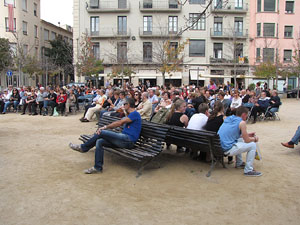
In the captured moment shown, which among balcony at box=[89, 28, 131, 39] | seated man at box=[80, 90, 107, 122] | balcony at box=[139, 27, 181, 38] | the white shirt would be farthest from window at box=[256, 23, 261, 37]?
the white shirt

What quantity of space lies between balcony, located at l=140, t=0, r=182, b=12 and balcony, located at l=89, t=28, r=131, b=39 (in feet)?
11.9

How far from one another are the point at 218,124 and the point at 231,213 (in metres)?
2.47

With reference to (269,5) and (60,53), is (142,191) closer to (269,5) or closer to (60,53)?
(269,5)

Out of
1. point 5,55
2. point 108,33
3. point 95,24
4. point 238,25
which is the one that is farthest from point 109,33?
point 238,25

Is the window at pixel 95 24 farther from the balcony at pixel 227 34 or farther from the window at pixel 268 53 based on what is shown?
the window at pixel 268 53

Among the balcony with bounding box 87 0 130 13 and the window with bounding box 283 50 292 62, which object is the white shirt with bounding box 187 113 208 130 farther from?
the window with bounding box 283 50 292 62

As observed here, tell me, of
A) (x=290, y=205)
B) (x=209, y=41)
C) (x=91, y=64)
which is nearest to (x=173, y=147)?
(x=290, y=205)

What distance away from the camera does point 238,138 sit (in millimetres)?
6141

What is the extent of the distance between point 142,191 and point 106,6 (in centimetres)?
3769

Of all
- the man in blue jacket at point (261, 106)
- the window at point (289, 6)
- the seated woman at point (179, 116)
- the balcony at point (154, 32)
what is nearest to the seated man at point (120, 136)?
the seated woman at point (179, 116)

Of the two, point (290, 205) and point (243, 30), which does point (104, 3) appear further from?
point (290, 205)

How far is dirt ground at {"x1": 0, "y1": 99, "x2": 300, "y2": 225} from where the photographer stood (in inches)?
163

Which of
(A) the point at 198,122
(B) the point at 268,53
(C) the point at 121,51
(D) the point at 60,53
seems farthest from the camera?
(D) the point at 60,53

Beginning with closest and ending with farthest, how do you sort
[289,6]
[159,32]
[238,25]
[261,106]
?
1. [261,106]
2. [159,32]
3. [238,25]
4. [289,6]
